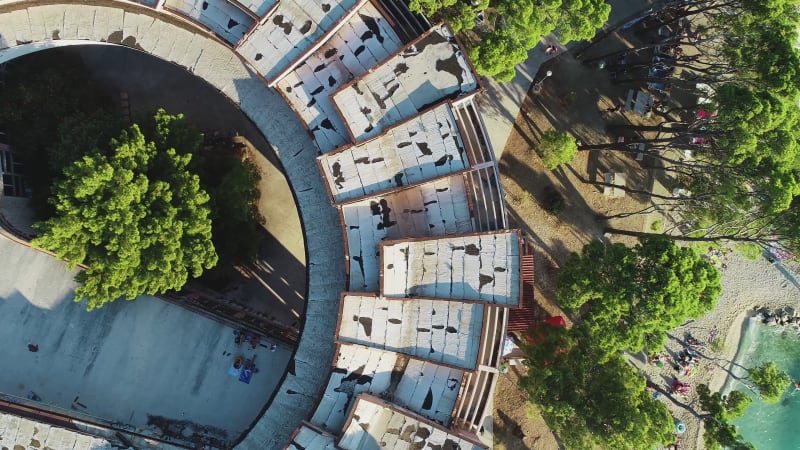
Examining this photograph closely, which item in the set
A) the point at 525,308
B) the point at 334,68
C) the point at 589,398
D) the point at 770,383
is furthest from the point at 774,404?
the point at 334,68

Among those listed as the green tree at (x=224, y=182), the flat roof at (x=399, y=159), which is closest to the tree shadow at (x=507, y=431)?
the flat roof at (x=399, y=159)

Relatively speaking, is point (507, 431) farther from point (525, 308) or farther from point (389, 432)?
point (389, 432)

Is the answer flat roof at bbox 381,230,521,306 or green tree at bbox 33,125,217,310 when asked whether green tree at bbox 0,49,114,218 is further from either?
flat roof at bbox 381,230,521,306

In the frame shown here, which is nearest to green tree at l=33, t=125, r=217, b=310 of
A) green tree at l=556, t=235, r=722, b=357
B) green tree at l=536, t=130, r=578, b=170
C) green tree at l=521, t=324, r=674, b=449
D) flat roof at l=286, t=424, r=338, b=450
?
flat roof at l=286, t=424, r=338, b=450

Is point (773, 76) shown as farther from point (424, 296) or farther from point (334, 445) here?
point (334, 445)

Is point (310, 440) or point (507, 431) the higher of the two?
point (507, 431)

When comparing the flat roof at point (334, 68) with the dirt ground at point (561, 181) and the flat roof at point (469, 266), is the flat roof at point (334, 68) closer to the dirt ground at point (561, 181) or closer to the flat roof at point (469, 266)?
the flat roof at point (469, 266)

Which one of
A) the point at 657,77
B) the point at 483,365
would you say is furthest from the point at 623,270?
the point at 657,77
